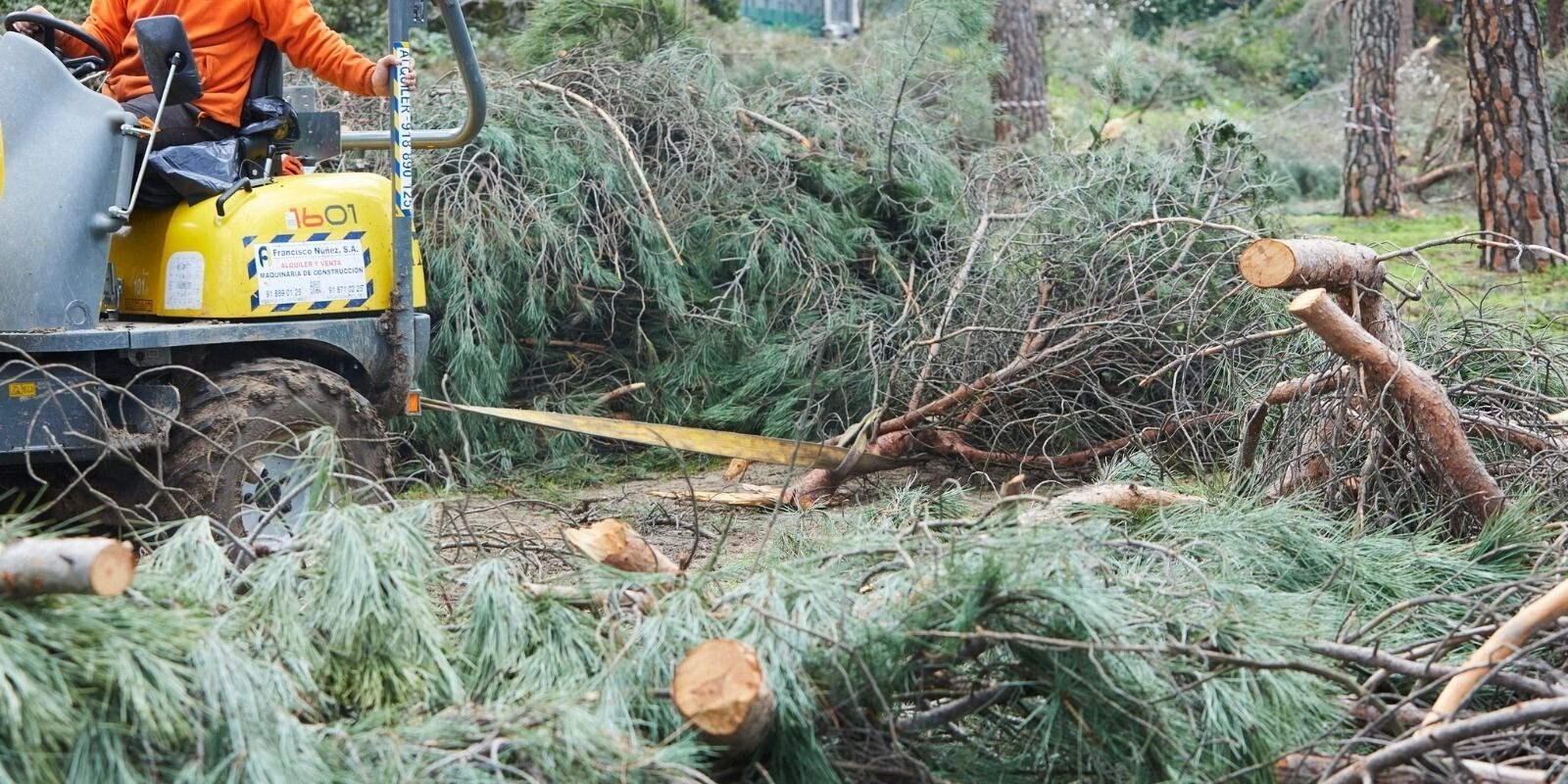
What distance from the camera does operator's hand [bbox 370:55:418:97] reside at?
4.57 meters

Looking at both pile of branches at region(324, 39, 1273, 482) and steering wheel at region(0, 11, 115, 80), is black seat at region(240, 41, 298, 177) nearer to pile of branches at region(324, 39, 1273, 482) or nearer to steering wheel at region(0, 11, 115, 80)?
steering wheel at region(0, 11, 115, 80)

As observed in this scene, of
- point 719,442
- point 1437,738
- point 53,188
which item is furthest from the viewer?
point 719,442

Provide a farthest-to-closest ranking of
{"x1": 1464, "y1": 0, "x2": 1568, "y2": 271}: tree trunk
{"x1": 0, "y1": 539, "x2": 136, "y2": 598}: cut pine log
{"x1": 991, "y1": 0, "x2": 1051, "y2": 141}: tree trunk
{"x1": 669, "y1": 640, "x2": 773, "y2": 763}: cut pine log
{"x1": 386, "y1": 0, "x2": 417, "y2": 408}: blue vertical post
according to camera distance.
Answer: {"x1": 991, "y1": 0, "x2": 1051, "y2": 141}: tree trunk, {"x1": 1464, "y1": 0, "x2": 1568, "y2": 271}: tree trunk, {"x1": 386, "y1": 0, "x2": 417, "y2": 408}: blue vertical post, {"x1": 669, "y1": 640, "x2": 773, "y2": 763}: cut pine log, {"x1": 0, "y1": 539, "x2": 136, "y2": 598}: cut pine log

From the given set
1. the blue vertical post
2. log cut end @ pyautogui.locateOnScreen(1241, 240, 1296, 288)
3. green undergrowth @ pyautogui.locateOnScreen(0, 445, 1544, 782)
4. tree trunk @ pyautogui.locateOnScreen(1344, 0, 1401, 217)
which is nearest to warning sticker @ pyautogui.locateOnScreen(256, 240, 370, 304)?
the blue vertical post

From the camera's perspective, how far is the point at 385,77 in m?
4.68

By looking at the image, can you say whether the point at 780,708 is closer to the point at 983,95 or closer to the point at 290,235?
the point at 290,235

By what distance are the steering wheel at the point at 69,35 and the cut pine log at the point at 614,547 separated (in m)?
2.13

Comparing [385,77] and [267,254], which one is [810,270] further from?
[267,254]

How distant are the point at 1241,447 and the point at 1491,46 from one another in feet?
16.9

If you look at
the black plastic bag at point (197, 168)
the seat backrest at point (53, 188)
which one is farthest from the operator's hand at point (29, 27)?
the black plastic bag at point (197, 168)

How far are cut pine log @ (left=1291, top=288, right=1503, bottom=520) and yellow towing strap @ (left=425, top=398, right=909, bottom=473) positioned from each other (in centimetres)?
189

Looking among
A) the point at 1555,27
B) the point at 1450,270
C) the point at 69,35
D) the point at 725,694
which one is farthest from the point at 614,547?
the point at 1555,27

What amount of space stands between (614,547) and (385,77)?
6.09 ft

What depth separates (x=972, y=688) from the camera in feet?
10.2
